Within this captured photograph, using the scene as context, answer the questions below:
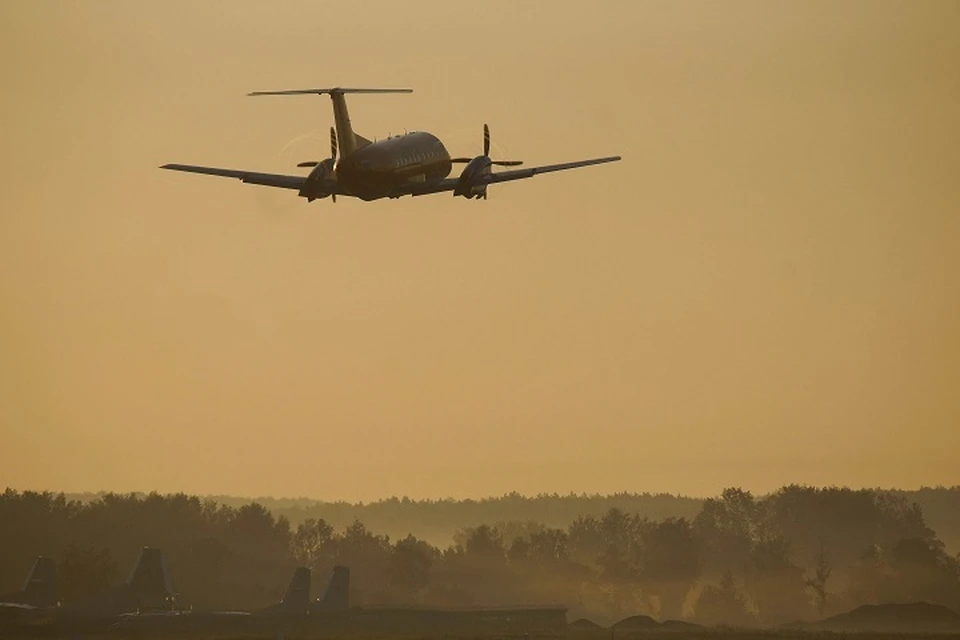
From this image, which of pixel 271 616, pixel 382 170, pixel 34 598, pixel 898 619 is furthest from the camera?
pixel 271 616

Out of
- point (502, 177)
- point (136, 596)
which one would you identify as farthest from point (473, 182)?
point (136, 596)

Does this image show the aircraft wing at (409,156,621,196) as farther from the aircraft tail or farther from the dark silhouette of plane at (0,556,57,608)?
the dark silhouette of plane at (0,556,57,608)

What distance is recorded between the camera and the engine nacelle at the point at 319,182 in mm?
119875

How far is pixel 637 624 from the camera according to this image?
503ft

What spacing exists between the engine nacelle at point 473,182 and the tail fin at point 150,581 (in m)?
45.0

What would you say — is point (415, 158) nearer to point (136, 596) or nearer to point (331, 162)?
point (331, 162)

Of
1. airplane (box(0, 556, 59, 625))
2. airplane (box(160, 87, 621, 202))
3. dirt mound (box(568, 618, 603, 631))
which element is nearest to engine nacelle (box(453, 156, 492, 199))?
airplane (box(160, 87, 621, 202))

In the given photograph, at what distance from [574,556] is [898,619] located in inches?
1563

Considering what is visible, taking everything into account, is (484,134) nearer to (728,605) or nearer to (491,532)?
(728,605)

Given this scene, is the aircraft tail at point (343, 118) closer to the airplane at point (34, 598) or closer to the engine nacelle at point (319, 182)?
the engine nacelle at point (319, 182)

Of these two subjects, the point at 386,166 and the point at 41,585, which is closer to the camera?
the point at 386,166

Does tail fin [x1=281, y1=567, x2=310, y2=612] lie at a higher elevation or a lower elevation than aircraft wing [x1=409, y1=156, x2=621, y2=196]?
lower

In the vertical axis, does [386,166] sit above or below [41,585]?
above

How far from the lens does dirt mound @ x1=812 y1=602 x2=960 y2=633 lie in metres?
144
